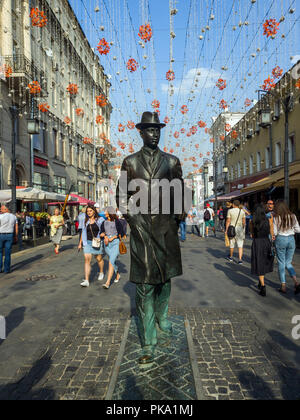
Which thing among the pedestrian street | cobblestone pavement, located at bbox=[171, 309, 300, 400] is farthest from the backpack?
cobblestone pavement, located at bbox=[171, 309, 300, 400]

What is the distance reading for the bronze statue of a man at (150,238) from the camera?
10.9 feet

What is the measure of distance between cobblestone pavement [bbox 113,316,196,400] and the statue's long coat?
800 mm

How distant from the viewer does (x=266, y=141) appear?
25.2 m

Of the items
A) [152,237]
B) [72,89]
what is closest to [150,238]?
[152,237]

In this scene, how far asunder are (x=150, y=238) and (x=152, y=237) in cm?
2

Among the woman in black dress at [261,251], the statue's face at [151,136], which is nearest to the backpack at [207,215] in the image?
the woman in black dress at [261,251]

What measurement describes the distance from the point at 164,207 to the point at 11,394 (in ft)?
7.55

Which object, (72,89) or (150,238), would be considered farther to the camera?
(72,89)

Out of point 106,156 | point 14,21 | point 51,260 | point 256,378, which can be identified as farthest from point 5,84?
point 106,156

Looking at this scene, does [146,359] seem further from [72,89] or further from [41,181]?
[41,181]

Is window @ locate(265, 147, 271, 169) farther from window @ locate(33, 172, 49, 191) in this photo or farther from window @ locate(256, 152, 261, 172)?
window @ locate(33, 172, 49, 191)

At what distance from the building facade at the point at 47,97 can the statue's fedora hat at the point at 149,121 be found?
33.0ft

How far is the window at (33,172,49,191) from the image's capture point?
927 inches

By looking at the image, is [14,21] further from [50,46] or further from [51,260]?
[51,260]
